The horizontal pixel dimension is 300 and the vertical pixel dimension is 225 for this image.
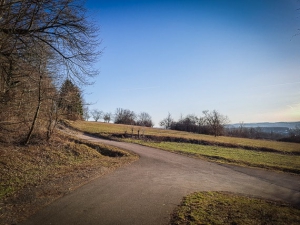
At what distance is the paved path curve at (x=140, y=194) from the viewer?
16.4ft

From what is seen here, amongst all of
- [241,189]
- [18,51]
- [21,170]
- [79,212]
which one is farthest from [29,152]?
[241,189]

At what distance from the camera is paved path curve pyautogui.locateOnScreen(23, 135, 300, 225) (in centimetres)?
500

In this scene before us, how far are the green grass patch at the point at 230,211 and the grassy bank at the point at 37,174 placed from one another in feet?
14.5

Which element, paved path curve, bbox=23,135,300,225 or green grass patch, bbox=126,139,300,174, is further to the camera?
green grass patch, bbox=126,139,300,174

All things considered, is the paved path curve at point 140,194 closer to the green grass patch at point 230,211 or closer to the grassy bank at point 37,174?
the green grass patch at point 230,211

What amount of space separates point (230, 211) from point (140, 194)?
10.2 ft

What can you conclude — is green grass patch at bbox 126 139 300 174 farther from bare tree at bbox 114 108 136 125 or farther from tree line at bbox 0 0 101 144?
bare tree at bbox 114 108 136 125

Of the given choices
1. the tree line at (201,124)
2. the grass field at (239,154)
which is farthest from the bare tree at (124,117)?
the grass field at (239,154)

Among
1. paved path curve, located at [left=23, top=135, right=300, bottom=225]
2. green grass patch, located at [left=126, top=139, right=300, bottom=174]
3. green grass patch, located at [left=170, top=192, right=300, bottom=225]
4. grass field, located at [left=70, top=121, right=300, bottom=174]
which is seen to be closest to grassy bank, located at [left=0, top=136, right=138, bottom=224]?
paved path curve, located at [left=23, top=135, right=300, bottom=225]

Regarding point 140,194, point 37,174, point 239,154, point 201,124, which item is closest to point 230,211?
point 140,194

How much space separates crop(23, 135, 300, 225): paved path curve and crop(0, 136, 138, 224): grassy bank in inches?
24.1

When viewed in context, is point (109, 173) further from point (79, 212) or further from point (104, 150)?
point (104, 150)

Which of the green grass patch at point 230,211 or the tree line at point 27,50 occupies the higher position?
the tree line at point 27,50

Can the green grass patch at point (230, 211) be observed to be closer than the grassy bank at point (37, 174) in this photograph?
Yes
